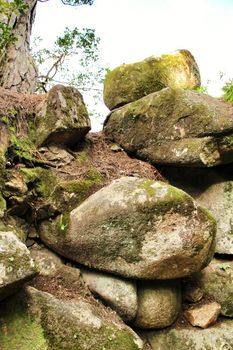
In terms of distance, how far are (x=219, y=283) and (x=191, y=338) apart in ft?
3.39

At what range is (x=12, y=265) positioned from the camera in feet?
12.0

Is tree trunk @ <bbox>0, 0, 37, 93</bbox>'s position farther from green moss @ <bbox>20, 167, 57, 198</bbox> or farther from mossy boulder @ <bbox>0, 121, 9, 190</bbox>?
green moss @ <bbox>20, 167, 57, 198</bbox>

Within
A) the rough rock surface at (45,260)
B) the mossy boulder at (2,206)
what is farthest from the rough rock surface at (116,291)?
the mossy boulder at (2,206)

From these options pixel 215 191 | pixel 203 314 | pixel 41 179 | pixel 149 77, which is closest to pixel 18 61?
pixel 149 77

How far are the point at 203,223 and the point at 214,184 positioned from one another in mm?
1783

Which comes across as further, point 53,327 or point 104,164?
point 104,164

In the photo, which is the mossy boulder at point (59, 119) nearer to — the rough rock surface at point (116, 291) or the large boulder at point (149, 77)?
the large boulder at point (149, 77)

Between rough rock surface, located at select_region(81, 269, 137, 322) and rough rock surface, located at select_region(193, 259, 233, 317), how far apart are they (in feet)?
4.50

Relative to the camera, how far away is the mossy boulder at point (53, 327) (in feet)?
12.4

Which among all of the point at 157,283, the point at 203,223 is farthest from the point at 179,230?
the point at 157,283

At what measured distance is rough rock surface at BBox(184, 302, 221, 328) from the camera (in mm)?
5184

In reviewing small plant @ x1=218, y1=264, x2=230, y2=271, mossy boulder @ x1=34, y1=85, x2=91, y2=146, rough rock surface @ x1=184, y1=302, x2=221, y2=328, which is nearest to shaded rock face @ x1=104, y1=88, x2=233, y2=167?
mossy boulder @ x1=34, y1=85, x2=91, y2=146

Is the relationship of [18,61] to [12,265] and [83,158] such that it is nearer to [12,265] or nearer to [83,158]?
[83,158]

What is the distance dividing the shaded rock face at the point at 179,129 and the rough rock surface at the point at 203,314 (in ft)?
7.42
